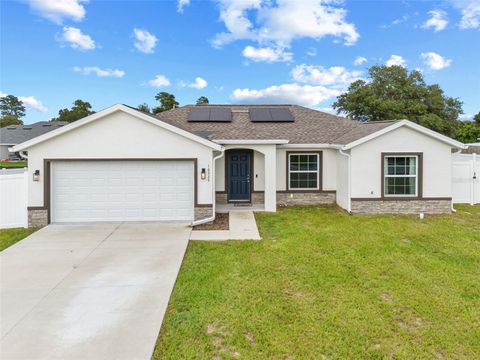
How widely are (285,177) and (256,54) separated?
13189mm

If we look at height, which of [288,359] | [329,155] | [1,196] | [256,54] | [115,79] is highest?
[256,54]

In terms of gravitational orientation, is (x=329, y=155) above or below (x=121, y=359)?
above

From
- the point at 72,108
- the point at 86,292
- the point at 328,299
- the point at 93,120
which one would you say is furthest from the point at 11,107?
the point at 328,299

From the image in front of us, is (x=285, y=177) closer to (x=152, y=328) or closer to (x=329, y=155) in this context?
(x=329, y=155)

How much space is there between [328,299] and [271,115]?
11.9 m

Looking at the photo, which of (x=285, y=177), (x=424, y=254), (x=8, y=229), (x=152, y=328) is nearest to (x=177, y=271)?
(x=152, y=328)

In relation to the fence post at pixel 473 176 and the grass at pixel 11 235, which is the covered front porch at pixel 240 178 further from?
the fence post at pixel 473 176

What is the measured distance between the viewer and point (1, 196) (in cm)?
970

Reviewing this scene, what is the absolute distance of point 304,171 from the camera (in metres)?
13.5

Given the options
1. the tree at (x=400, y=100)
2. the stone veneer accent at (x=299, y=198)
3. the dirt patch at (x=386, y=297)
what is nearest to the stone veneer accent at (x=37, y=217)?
the stone veneer accent at (x=299, y=198)

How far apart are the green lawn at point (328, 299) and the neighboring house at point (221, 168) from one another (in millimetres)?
3142

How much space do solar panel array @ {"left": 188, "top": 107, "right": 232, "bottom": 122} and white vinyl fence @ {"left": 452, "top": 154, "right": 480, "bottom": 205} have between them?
10.2m

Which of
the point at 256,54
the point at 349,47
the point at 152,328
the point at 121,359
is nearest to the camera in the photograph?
the point at 121,359

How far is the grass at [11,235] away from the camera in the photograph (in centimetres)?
823
